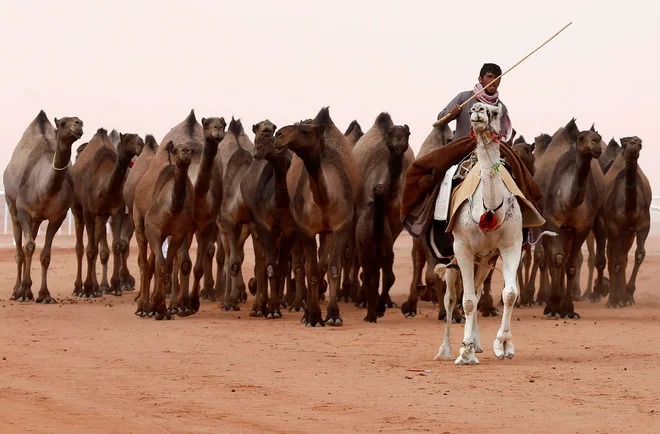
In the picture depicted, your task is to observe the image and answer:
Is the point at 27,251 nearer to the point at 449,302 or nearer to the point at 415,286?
the point at 415,286

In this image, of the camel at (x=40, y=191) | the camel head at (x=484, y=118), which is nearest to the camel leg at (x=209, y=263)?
the camel at (x=40, y=191)

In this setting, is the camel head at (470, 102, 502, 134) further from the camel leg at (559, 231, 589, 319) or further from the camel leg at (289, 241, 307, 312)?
the camel leg at (559, 231, 589, 319)

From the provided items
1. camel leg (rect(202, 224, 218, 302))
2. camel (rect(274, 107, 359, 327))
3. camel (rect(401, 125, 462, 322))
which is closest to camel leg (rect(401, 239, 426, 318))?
camel (rect(401, 125, 462, 322))

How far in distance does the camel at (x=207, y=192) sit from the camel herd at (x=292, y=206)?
0.9 inches

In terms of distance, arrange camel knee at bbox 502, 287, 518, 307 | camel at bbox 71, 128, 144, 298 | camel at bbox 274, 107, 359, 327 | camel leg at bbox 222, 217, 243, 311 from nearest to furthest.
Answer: camel knee at bbox 502, 287, 518, 307 < camel at bbox 274, 107, 359, 327 < camel leg at bbox 222, 217, 243, 311 < camel at bbox 71, 128, 144, 298

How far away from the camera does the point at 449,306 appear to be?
1239cm

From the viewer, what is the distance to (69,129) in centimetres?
1856

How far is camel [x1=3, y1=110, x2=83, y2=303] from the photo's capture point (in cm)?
1909

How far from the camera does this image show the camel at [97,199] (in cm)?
2072

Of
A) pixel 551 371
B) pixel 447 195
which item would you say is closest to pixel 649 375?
pixel 551 371

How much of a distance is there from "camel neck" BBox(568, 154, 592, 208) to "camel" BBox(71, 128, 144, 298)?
686cm

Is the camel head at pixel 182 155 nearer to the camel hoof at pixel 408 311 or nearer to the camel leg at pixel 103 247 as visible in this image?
the camel hoof at pixel 408 311

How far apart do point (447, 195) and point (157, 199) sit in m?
5.23

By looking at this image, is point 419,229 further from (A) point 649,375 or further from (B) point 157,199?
(B) point 157,199
